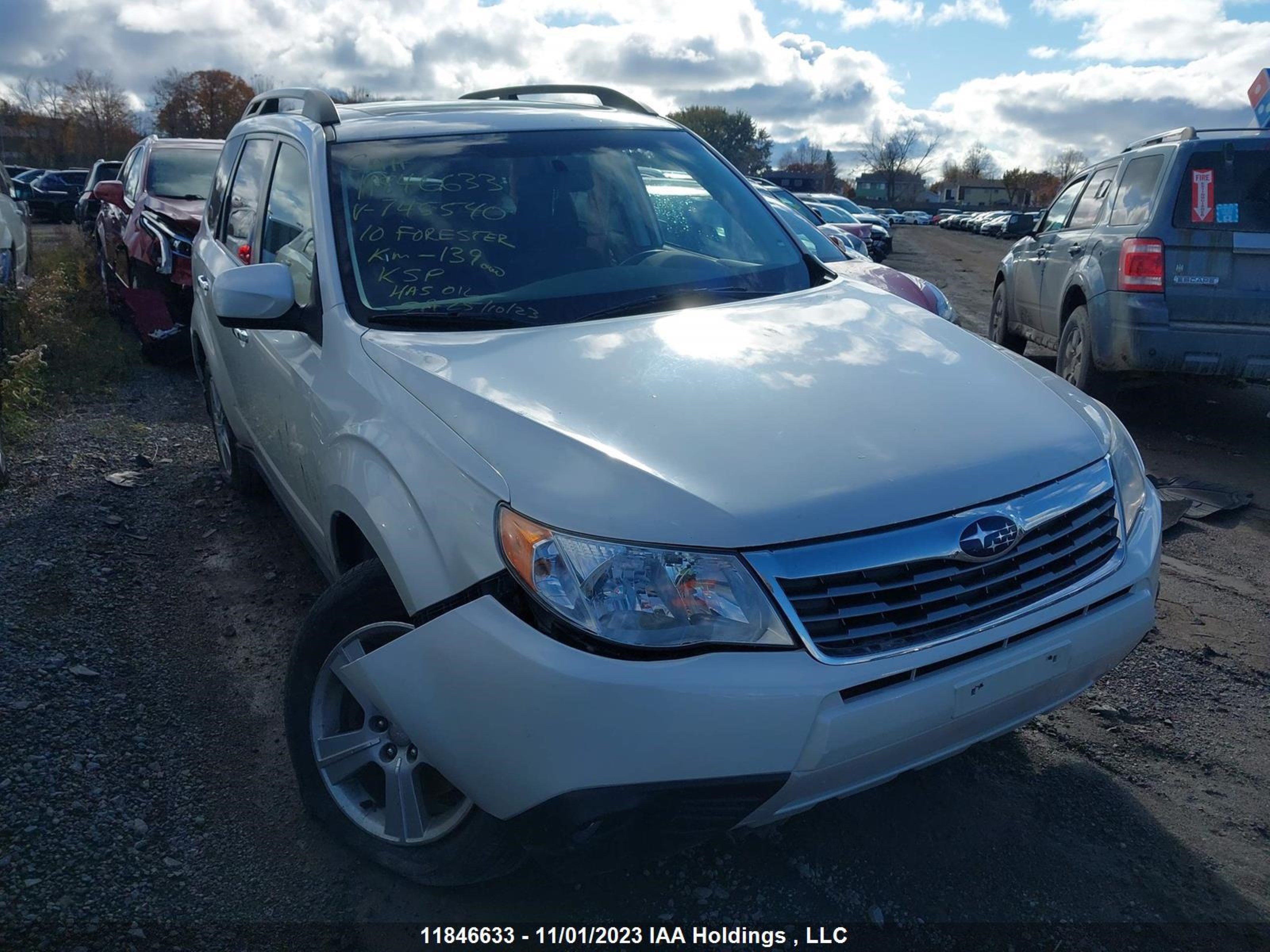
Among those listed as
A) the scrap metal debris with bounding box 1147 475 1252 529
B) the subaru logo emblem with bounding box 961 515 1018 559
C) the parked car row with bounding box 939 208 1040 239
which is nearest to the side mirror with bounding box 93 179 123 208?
the scrap metal debris with bounding box 1147 475 1252 529

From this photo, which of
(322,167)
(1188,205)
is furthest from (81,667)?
(1188,205)

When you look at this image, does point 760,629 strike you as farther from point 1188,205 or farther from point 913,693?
point 1188,205

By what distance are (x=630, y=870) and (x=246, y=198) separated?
3.16 meters

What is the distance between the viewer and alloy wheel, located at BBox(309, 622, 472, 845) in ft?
7.56

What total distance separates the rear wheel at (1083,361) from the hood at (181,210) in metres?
6.44

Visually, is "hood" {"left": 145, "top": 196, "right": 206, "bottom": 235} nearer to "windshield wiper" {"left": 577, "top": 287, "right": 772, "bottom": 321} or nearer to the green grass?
the green grass

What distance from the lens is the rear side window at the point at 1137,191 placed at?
6293mm

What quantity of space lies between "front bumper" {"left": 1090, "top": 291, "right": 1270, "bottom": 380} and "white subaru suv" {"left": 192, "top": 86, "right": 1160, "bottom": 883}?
3.63 m

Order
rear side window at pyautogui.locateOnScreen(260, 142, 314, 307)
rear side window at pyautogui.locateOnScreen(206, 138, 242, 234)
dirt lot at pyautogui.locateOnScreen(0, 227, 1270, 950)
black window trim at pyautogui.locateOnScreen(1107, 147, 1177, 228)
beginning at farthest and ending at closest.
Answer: black window trim at pyautogui.locateOnScreen(1107, 147, 1177, 228) < rear side window at pyautogui.locateOnScreen(206, 138, 242, 234) < rear side window at pyautogui.locateOnScreen(260, 142, 314, 307) < dirt lot at pyautogui.locateOnScreen(0, 227, 1270, 950)

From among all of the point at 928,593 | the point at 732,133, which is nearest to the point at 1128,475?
the point at 928,593

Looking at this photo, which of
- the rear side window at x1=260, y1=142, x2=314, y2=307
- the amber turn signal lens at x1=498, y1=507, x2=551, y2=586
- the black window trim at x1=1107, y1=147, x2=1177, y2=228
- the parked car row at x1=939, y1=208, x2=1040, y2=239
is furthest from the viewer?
the parked car row at x1=939, y1=208, x2=1040, y2=239

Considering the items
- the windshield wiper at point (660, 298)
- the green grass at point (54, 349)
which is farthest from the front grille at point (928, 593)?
the green grass at point (54, 349)

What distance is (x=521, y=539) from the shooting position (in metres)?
1.95

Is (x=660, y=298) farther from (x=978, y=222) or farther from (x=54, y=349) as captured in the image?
(x=978, y=222)
